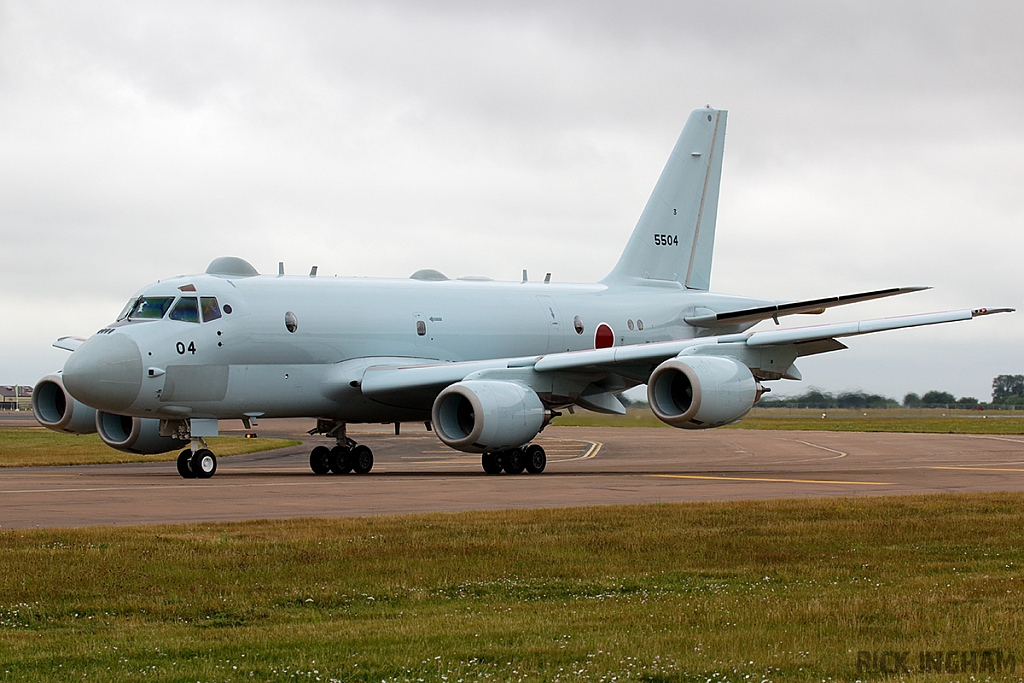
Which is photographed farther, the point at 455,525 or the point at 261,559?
the point at 455,525

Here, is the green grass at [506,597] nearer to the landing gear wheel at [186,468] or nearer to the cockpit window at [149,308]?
the landing gear wheel at [186,468]

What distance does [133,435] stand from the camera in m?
27.0

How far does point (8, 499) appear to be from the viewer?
18.2 m

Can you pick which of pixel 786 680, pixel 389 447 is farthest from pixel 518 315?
pixel 786 680

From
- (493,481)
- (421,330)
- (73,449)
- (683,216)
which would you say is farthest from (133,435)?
(683,216)

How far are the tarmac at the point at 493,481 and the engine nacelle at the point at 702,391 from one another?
1.14m

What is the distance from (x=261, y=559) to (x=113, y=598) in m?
2.02

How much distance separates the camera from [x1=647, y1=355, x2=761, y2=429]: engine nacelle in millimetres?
24469

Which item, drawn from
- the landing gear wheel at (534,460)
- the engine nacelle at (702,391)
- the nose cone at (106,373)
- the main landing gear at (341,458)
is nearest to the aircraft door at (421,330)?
the main landing gear at (341,458)

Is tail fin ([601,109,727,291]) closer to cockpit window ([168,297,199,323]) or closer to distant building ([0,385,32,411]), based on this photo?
cockpit window ([168,297,199,323])

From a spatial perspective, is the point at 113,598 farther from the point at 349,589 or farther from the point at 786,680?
the point at 786,680

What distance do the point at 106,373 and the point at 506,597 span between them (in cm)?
1513

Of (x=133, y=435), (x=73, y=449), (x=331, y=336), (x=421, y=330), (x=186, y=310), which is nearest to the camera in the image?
(x=186, y=310)

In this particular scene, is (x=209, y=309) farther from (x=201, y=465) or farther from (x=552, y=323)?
(x=552, y=323)
